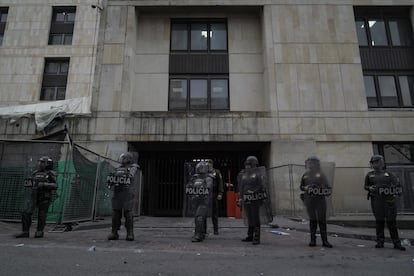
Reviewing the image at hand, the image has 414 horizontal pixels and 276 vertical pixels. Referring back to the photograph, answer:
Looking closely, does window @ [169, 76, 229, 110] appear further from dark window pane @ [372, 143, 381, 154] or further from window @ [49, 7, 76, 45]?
window @ [49, 7, 76, 45]

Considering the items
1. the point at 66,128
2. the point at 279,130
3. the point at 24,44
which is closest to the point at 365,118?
the point at 279,130

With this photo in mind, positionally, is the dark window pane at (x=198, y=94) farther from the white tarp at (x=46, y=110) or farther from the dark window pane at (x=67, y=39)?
the dark window pane at (x=67, y=39)

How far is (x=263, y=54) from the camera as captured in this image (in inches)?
668

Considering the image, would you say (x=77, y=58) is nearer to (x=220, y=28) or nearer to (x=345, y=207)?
(x=220, y=28)

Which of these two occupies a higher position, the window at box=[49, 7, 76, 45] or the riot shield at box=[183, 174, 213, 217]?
the window at box=[49, 7, 76, 45]

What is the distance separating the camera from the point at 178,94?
55.4ft

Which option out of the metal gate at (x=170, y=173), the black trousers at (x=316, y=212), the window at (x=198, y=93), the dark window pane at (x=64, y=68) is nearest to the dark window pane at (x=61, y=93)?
the dark window pane at (x=64, y=68)

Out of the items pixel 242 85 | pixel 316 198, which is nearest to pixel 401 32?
pixel 242 85

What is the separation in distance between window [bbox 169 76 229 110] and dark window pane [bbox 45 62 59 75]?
1254 centimetres

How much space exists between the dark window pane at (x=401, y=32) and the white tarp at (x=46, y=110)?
17.2 metres

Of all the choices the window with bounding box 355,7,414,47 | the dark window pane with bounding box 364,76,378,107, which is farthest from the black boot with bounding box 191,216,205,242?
the window with bounding box 355,7,414,47

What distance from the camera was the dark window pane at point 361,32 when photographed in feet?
56.8

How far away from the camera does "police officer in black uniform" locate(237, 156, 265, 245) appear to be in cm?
693

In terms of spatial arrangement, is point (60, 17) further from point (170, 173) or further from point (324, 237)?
point (324, 237)
